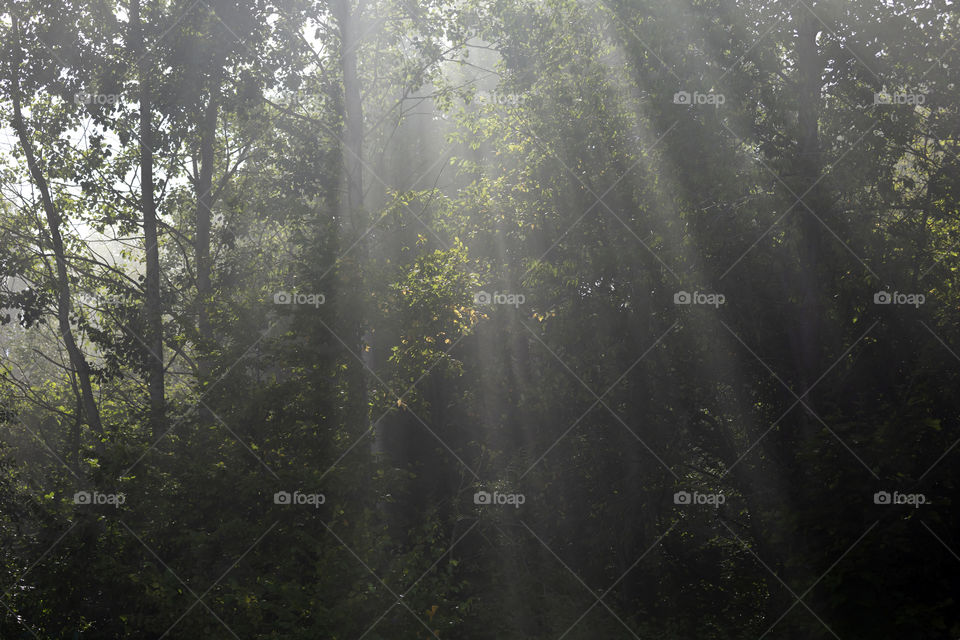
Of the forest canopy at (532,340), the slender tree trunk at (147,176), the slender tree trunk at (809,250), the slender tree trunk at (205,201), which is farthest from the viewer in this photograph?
the slender tree trunk at (205,201)

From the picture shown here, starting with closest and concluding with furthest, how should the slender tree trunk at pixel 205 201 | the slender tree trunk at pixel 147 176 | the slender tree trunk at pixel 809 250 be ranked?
the slender tree trunk at pixel 809 250
the slender tree trunk at pixel 147 176
the slender tree trunk at pixel 205 201

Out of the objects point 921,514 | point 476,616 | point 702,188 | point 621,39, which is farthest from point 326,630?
point 621,39

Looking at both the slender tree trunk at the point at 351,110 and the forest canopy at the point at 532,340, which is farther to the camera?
the slender tree trunk at the point at 351,110

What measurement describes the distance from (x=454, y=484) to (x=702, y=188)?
22.2 ft

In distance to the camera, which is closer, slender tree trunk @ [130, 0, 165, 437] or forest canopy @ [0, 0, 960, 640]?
forest canopy @ [0, 0, 960, 640]

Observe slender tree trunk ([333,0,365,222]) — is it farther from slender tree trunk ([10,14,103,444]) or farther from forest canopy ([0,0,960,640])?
slender tree trunk ([10,14,103,444])

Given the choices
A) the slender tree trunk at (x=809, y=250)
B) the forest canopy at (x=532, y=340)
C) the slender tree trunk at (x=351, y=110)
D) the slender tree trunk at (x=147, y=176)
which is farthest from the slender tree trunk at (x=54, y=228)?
the slender tree trunk at (x=809, y=250)

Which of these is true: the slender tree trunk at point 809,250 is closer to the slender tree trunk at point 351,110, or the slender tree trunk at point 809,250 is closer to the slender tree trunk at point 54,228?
the slender tree trunk at point 351,110

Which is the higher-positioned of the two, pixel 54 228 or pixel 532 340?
pixel 54 228

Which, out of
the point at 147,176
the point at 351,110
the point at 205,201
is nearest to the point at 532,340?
the point at 351,110

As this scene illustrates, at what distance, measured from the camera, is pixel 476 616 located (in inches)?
501

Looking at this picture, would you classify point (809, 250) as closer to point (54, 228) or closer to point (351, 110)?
point (351, 110)

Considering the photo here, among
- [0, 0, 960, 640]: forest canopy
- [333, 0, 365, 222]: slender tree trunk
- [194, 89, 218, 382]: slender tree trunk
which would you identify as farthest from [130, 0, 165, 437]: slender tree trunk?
[333, 0, 365, 222]: slender tree trunk

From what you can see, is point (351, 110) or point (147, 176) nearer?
point (351, 110)
